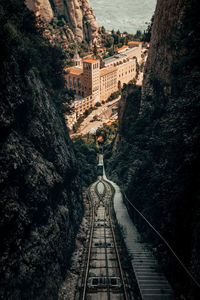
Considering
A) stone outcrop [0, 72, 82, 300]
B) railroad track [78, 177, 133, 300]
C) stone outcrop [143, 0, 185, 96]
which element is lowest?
railroad track [78, 177, 133, 300]

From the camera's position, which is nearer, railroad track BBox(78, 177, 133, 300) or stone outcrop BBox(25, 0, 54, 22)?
railroad track BBox(78, 177, 133, 300)

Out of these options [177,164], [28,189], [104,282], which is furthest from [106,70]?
[104,282]

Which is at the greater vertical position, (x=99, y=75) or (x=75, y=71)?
(x=75, y=71)

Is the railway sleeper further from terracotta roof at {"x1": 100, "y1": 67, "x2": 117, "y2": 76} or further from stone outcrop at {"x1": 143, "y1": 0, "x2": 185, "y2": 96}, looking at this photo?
terracotta roof at {"x1": 100, "y1": 67, "x2": 117, "y2": 76}

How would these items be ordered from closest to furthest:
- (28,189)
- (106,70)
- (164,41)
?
(28,189)
(164,41)
(106,70)

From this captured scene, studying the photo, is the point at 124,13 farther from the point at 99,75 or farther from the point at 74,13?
the point at 99,75

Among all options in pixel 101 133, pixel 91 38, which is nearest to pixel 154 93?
pixel 101 133

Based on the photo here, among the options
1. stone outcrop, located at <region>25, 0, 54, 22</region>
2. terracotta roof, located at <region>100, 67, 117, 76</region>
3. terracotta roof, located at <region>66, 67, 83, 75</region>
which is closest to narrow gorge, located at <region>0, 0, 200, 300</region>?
terracotta roof, located at <region>66, 67, 83, 75</region>

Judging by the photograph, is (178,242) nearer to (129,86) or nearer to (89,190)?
(89,190)
